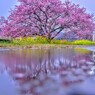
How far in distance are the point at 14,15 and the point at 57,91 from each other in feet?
81.2

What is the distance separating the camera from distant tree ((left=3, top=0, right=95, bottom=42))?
27.2 m

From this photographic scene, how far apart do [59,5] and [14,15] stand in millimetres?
4090

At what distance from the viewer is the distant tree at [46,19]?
27250 millimetres

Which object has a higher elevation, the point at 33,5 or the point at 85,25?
the point at 33,5

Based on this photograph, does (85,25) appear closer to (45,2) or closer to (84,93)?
(45,2)

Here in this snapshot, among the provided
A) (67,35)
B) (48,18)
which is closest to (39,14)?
(48,18)

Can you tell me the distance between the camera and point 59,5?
1102 inches

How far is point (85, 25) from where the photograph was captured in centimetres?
2802

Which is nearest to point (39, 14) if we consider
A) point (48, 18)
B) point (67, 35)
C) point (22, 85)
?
point (48, 18)

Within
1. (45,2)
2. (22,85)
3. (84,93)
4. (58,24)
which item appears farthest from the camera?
(58,24)

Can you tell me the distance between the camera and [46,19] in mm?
29203

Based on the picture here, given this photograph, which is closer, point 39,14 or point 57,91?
point 57,91

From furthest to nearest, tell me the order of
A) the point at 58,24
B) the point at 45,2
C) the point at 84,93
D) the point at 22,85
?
the point at 58,24 → the point at 45,2 → the point at 22,85 → the point at 84,93

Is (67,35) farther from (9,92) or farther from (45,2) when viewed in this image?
(9,92)
